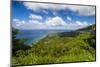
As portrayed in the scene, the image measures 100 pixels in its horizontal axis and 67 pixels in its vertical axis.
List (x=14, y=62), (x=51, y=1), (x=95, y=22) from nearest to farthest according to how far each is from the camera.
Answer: (x=14, y=62) → (x=51, y=1) → (x=95, y=22)

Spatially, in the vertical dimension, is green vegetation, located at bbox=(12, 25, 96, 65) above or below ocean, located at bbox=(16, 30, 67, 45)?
below

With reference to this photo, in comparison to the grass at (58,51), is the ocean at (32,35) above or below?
above

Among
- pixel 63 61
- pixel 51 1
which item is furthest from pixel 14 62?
pixel 51 1

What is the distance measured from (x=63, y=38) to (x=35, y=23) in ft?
1.35

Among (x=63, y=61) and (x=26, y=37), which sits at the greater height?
(x=26, y=37)

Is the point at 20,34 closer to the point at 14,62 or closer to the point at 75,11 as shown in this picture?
the point at 14,62

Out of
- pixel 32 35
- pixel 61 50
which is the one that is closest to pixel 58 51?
pixel 61 50

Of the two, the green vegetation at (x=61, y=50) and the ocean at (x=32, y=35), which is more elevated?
the ocean at (x=32, y=35)

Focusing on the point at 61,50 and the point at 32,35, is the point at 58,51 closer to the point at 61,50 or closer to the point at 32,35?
the point at 61,50

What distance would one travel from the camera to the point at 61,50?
2.65m

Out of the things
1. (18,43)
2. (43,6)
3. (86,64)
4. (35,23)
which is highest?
(43,6)

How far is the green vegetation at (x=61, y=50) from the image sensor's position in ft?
8.26

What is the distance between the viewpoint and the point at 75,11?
2.71m

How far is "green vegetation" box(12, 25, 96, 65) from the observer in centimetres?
252
